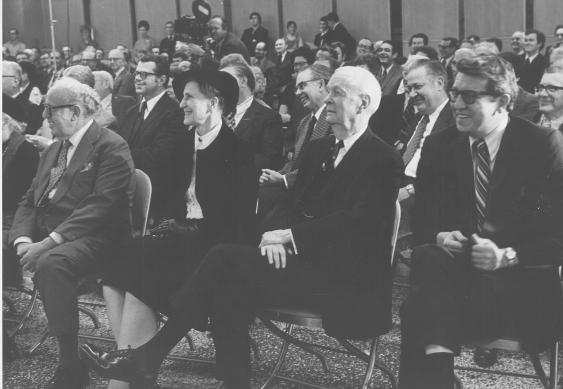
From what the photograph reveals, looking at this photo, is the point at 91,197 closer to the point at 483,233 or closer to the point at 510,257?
the point at 483,233

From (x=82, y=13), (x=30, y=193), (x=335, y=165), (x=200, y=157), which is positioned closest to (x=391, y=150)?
(x=335, y=165)

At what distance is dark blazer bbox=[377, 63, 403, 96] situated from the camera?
685 centimetres

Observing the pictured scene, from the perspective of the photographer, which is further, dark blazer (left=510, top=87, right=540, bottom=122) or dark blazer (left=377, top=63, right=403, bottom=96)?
dark blazer (left=377, top=63, right=403, bottom=96)

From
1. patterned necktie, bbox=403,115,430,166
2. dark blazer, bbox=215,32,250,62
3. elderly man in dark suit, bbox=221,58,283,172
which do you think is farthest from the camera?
dark blazer, bbox=215,32,250,62

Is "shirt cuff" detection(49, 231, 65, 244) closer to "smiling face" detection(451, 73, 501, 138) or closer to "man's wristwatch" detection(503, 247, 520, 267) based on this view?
"smiling face" detection(451, 73, 501, 138)

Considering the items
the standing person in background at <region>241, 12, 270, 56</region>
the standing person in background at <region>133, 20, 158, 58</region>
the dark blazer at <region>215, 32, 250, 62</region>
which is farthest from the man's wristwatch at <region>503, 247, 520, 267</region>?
the standing person in background at <region>133, 20, 158, 58</region>

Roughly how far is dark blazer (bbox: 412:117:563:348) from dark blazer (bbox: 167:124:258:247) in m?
0.82

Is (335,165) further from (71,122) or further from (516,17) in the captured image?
(516,17)

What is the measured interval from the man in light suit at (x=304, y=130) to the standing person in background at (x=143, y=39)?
7904mm

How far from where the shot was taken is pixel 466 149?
279 cm

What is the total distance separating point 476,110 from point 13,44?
12.7m

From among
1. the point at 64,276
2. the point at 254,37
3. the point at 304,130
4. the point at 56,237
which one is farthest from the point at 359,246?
the point at 254,37

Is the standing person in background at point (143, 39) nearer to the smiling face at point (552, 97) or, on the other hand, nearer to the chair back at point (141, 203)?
the smiling face at point (552, 97)

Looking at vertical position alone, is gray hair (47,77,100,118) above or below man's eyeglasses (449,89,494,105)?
below
